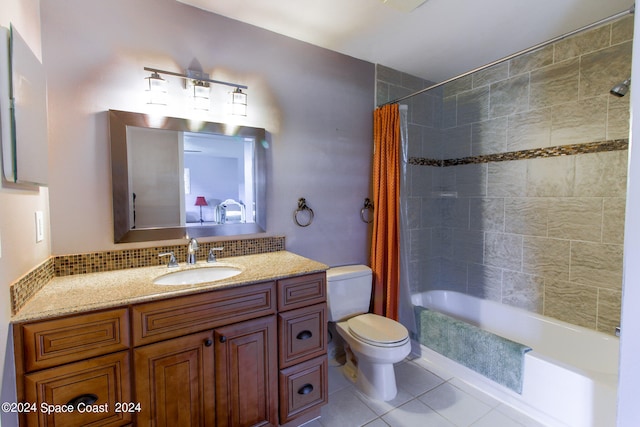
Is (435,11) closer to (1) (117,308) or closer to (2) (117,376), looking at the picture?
(1) (117,308)

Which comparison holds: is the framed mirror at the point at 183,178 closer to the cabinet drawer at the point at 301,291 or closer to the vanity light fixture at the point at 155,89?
the vanity light fixture at the point at 155,89

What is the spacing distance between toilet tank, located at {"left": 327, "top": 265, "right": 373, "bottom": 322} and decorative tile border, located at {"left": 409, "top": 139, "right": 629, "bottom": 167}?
1167 millimetres

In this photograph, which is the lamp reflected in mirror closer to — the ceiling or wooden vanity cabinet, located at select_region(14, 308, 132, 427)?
wooden vanity cabinet, located at select_region(14, 308, 132, 427)

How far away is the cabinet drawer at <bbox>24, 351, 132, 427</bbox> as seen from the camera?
1025mm

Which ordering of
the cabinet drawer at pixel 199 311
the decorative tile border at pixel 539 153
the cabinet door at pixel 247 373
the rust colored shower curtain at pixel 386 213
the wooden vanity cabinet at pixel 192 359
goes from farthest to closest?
the rust colored shower curtain at pixel 386 213
the decorative tile border at pixel 539 153
the cabinet door at pixel 247 373
the cabinet drawer at pixel 199 311
the wooden vanity cabinet at pixel 192 359

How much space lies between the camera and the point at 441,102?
301 centimetres

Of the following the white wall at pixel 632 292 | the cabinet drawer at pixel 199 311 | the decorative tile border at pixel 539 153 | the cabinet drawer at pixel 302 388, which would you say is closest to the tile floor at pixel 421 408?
the cabinet drawer at pixel 302 388

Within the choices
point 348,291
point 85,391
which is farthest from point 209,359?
point 348,291

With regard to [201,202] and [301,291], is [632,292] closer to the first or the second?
[301,291]

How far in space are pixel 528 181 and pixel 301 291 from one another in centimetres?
204

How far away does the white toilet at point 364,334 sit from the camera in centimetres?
185

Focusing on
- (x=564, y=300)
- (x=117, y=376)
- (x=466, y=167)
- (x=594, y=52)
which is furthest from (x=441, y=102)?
(x=117, y=376)

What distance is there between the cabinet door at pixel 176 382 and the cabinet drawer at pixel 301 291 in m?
0.39

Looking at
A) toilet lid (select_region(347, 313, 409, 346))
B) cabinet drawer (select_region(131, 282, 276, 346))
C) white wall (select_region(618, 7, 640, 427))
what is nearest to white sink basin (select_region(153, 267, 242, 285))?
cabinet drawer (select_region(131, 282, 276, 346))
